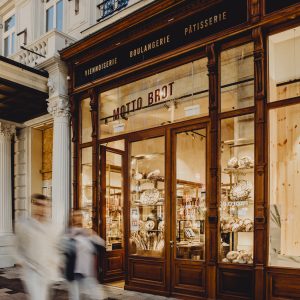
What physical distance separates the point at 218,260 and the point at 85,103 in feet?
15.9

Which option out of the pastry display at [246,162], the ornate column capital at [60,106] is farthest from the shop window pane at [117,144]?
the pastry display at [246,162]

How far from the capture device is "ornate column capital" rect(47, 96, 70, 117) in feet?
31.0

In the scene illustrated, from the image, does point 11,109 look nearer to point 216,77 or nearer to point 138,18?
point 138,18

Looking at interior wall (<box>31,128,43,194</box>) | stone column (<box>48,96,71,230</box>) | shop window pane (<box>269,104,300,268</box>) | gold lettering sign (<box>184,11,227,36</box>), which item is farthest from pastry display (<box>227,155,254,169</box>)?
interior wall (<box>31,128,43,194</box>)

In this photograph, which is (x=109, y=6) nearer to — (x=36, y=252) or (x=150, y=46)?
(x=150, y=46)

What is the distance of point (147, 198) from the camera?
26.5ft

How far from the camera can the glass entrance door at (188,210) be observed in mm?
6930

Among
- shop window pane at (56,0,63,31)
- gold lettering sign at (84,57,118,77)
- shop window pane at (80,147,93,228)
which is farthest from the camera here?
shop window pane at (56,0,63,31)

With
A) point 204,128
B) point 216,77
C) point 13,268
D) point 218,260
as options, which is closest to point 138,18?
point 216,77

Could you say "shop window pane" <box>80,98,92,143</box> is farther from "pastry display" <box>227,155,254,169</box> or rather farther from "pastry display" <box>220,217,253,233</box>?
"pastry display" <box>220,217,253,233</box>

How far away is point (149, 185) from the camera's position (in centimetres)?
807

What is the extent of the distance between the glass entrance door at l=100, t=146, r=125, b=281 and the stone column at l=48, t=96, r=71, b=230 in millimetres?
1014

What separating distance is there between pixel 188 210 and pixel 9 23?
377 inches

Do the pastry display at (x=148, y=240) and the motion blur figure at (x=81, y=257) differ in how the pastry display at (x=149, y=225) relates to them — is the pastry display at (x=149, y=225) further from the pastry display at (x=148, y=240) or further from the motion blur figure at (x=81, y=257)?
the motion blur figure at (x=81, y=257)
